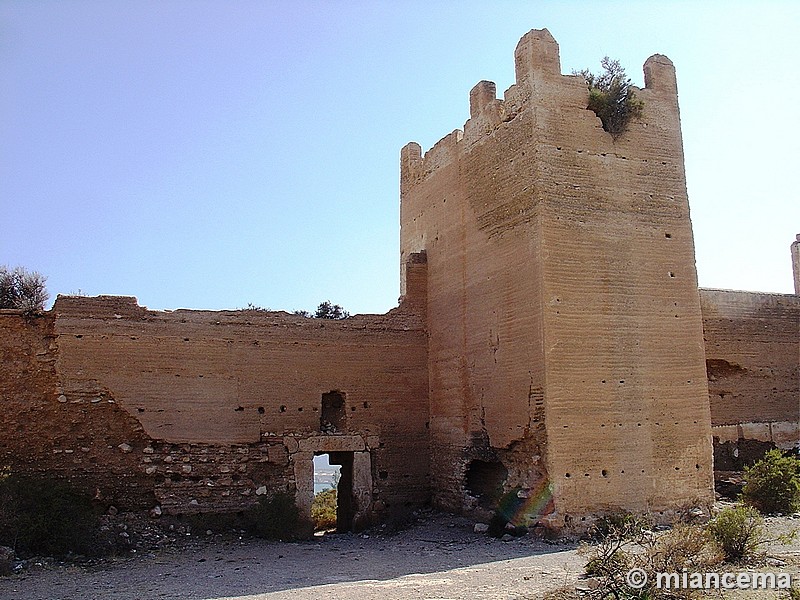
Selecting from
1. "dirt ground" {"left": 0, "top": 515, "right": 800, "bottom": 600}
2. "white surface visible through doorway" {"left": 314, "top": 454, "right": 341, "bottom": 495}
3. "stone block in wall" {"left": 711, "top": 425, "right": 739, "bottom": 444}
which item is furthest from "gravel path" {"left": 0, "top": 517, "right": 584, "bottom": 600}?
"white surface visible through doorway" {"left": 314, "top": 454, "right": 341, "bottom": 495}

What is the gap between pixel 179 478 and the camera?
11.8 m

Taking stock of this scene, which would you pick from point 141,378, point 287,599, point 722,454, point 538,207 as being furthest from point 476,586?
point 722,454

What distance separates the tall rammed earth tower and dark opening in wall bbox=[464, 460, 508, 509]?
25 mm

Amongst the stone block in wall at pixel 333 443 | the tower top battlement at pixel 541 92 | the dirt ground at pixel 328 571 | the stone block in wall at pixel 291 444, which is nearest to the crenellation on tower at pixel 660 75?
the tower top battlement at pixel 541 92

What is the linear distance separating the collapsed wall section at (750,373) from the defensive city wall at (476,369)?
345cm

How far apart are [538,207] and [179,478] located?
6.70 metres

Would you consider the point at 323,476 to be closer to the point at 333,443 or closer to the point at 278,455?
the point at 333,443

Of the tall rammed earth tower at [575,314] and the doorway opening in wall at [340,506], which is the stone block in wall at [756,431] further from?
the doorway opening in wall at [340,506]

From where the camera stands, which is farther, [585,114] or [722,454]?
[722,454]

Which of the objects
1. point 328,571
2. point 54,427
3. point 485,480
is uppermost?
point 54,427

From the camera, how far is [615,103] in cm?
1169

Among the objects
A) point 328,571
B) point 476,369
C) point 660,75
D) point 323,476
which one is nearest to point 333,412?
point 476,369

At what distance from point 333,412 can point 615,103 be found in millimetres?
6700

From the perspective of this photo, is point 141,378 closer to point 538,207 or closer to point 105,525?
point 105,525
